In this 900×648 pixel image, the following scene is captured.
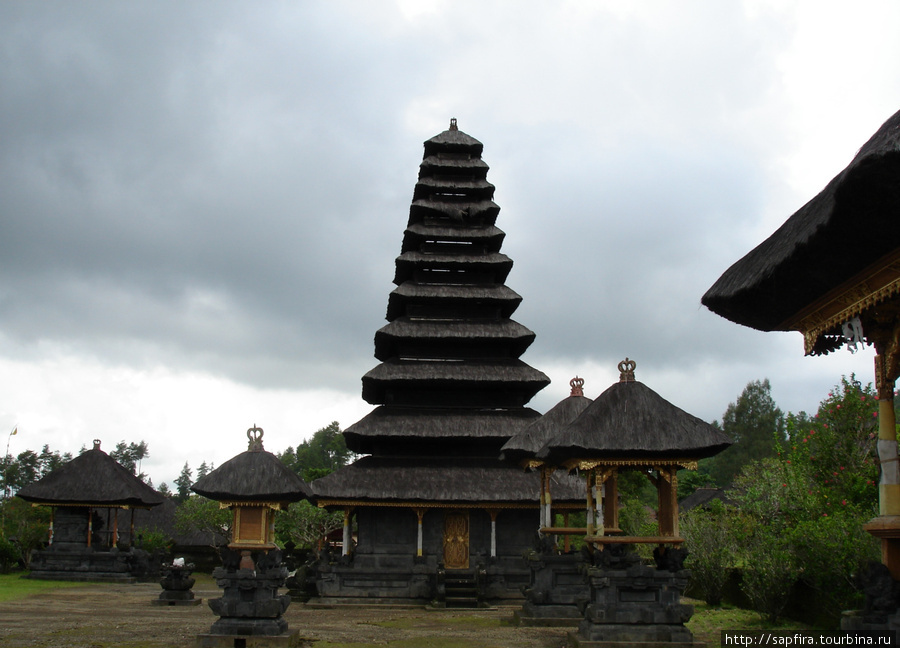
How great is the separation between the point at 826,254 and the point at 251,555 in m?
11.8

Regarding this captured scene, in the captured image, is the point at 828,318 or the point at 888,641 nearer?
the point at 888,641

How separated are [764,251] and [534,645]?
29.4 ft

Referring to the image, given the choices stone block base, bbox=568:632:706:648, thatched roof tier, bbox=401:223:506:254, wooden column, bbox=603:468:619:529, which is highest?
thatched roof tier, bbox=401:223:506:254

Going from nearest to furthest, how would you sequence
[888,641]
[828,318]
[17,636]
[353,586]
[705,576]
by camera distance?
[888,641] → [828,318] → [17,636] → [705,576] → [353,586]

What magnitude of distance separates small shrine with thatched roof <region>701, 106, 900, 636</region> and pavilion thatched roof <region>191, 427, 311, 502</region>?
30.1ft

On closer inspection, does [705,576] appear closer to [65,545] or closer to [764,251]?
[764,251]

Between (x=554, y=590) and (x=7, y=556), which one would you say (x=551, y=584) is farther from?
(x=7, y=556)

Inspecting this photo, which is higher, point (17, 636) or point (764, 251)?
point (764, 251)

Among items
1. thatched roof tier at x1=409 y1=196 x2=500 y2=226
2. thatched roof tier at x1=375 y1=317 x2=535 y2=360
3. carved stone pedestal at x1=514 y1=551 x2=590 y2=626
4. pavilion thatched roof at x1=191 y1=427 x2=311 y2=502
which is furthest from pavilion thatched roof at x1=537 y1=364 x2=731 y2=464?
thatched roof tier at x1=409 y1=196 x2=500 y2=226

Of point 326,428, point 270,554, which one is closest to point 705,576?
point 270,554

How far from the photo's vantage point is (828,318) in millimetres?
8383

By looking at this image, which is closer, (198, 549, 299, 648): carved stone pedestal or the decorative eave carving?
the decorative eave carving

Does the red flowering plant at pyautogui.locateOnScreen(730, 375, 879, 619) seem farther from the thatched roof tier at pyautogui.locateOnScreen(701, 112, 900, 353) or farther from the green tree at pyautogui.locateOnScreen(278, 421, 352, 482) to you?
the green tree at pyautogui.locateOnScreen(278, 421, 352, 482)

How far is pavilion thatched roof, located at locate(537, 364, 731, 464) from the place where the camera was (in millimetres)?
14133
